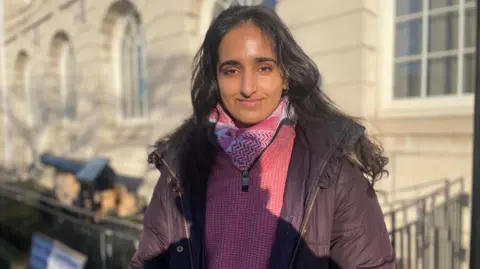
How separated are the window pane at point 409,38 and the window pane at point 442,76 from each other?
27 centimetres

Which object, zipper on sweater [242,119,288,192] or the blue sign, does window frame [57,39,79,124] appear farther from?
zipper on sweater [242,119,288,192]

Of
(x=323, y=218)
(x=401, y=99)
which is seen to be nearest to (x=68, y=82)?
(x=401, y=99)

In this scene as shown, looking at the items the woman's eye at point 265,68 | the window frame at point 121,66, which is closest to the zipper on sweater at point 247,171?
the woman's eye at point 265,68

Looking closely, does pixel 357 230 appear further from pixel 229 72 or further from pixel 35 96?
pixel 35 96

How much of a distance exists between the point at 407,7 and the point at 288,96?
12.7 ft

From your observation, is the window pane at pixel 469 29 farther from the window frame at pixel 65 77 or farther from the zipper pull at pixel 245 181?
the window frame at pixel 65 77

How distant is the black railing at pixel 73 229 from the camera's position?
3.45 metres

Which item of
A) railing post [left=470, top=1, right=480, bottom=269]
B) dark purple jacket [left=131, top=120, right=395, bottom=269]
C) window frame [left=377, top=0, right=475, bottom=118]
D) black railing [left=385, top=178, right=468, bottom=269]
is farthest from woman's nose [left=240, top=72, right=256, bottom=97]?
window frame [left=377, top=0, right=475, bottom=118]

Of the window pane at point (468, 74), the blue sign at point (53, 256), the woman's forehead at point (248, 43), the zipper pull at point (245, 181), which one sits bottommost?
the blue sign at point (53, 256)

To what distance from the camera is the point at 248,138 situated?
1.45 m

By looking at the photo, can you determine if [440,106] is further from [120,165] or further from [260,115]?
[120,165]

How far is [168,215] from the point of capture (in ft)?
4.83

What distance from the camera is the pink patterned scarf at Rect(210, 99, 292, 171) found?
4.66ft

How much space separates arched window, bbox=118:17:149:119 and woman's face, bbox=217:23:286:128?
7.36 m
